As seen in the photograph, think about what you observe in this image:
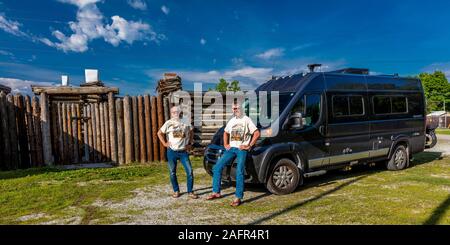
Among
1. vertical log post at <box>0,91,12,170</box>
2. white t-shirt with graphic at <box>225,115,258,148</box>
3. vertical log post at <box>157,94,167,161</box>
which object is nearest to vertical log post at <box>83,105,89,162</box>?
vertical log post at <box>0,91,12,170</box>

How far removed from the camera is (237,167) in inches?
252

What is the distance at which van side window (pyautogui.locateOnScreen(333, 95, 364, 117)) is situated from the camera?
815cm

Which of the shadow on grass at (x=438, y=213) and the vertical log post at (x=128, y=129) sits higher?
the vertical log post at (x=128, y=129)

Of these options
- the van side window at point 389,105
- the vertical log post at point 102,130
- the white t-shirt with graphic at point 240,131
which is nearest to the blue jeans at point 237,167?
the white t-shirt with graphic at point 240,131

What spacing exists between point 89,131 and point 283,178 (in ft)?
24.9

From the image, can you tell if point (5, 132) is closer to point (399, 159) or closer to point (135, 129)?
point (135, 129)

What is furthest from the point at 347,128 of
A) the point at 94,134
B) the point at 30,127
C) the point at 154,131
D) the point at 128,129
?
the point at 30,127

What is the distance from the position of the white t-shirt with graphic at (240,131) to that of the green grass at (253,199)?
3.99 ft

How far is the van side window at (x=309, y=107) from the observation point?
7469 millimetres

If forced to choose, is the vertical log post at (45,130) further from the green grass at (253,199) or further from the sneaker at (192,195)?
the sneaker at (192,195)

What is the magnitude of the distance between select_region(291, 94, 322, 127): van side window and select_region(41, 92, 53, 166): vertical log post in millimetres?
8174

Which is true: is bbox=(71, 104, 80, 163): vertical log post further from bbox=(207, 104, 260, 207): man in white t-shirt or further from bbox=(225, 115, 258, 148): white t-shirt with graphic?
bbox=(225, 115, 258, 148): white t-shirt with graphic
